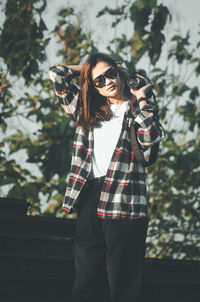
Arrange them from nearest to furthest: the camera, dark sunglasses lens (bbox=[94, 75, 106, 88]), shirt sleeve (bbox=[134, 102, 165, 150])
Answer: shirt sleeve (bbox=[134, 102, 165, 150]) → the camera → dark sunglasses lens (bbox=[94, 75, 106, 88])

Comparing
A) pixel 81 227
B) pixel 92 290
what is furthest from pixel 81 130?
pixel 92 290

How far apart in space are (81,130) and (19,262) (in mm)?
936

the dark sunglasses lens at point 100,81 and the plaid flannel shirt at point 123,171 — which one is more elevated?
the dark sunglasses lens at point 100,81

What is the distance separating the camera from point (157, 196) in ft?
13.3

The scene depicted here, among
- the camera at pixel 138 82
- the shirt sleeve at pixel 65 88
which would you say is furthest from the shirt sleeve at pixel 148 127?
the shirt sleeve at pixel 65 88

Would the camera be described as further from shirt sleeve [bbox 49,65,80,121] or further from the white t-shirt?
shirt sleeve [bbox 49,65,80,121]

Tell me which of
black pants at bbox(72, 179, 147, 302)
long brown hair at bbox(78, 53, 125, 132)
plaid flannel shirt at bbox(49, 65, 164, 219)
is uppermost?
long brown hair at bbox(78, 53, 125, 132)

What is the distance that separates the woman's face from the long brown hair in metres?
0.05

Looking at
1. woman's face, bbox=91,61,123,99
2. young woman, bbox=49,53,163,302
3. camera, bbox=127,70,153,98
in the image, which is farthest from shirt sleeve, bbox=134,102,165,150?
woman's face, bbox=91,61,123,99

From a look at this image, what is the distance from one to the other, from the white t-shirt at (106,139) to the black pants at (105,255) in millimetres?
81

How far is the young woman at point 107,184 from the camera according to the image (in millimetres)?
1482

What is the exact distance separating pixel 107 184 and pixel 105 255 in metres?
0.33

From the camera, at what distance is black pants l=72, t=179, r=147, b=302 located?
1.47 meters

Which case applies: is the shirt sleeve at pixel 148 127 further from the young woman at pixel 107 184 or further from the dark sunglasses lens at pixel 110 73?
the dark sunglasses lens at pixel 110 73
